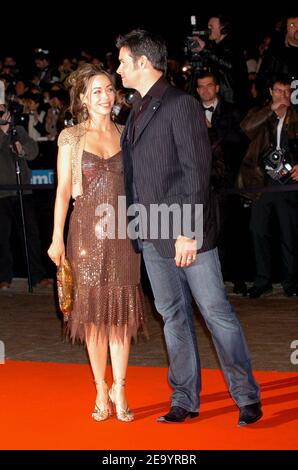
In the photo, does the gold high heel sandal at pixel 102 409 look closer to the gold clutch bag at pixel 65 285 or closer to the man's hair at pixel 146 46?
the gold clutch bag at pixel 65 285

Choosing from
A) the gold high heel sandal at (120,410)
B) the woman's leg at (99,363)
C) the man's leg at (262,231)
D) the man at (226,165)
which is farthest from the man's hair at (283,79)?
the gold high heel sandal at (120,410)

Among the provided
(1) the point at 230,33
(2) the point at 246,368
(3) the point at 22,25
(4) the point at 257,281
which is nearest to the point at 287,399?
(2) the point at 246,368

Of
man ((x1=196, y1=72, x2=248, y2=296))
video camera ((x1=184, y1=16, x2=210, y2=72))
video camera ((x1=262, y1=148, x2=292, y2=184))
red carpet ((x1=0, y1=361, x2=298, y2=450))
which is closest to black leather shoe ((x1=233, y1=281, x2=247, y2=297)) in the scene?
man ((x1=196, y1=72, x2=248, y2=296))

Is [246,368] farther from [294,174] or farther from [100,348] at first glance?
[294,174]

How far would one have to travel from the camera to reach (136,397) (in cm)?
604

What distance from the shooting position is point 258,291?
973 centimetres

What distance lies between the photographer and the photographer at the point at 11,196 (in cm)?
1086

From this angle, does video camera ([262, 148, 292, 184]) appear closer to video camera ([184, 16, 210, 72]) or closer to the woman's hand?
video camera ([184, 16, 210, 72])

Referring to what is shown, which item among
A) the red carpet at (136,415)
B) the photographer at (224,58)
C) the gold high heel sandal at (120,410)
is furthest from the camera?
the photographer at (224,58)

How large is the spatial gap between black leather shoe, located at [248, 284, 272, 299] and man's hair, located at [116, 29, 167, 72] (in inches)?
187

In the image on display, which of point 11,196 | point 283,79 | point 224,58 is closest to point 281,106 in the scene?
point 283,79

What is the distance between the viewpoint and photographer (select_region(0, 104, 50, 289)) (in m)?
10.9

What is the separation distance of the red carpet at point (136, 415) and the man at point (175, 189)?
0.17 meters

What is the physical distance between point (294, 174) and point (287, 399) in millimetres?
3881
